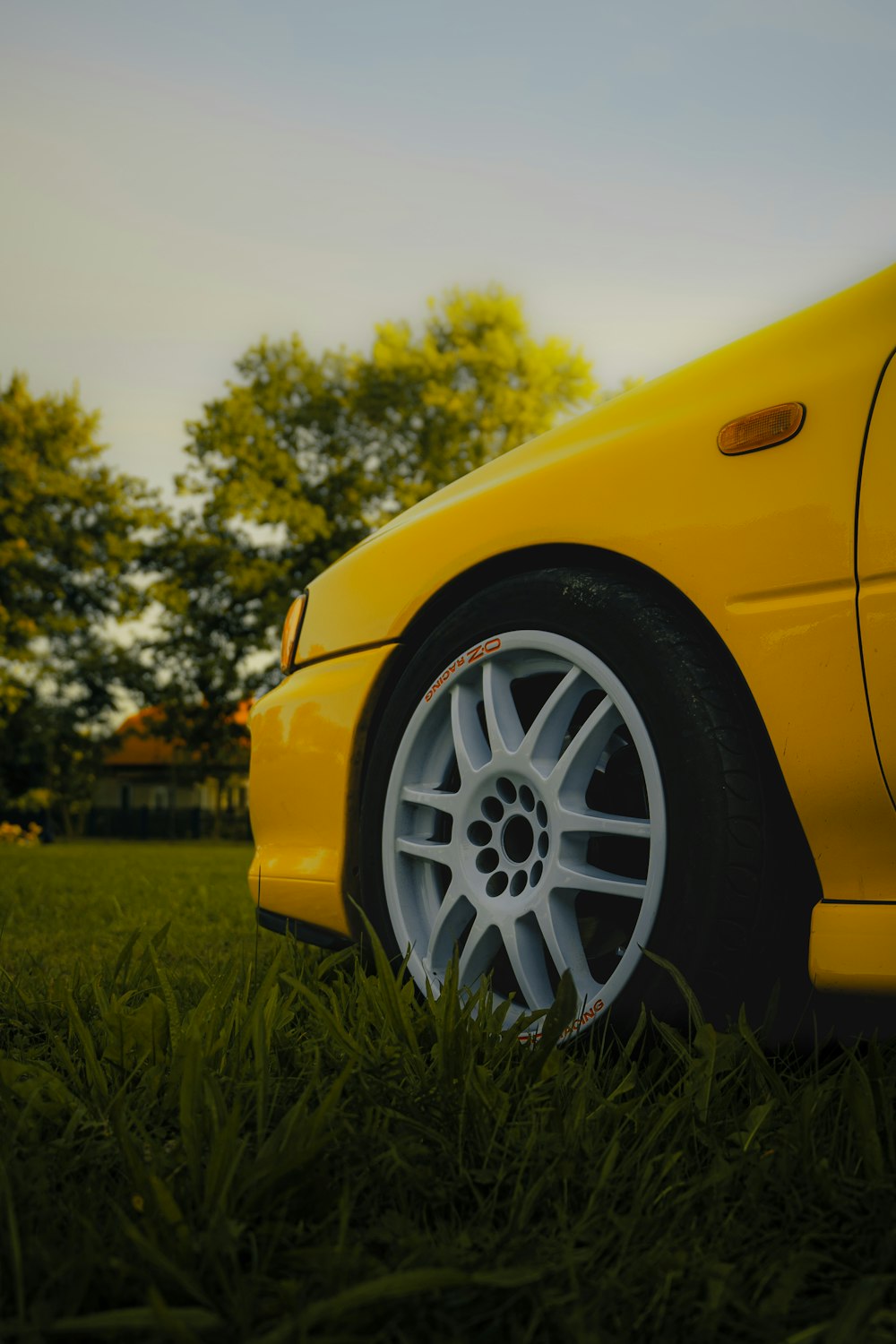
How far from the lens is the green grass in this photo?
1.05 meters

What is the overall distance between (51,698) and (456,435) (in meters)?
13.5

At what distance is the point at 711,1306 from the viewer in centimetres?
105

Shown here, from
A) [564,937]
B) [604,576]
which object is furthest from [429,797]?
[604,576]

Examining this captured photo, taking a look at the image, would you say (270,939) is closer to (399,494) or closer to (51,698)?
(399,494)

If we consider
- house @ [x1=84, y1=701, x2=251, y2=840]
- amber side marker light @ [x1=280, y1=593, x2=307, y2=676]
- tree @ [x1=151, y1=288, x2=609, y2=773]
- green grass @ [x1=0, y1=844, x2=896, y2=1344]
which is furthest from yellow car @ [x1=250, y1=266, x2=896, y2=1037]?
tree @ [x1=151, y1=288, x2=609, y2=773]

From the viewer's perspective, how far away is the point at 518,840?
2186mm

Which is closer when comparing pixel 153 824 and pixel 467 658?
pixel 467 658

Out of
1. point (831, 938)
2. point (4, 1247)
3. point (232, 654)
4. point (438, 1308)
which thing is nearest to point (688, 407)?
point (831, 938)

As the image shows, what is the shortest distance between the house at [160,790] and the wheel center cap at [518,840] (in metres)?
20.5

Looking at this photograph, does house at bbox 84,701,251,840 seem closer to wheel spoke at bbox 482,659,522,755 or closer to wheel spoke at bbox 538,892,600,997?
wheel spoke at bbox 482,659,522,755

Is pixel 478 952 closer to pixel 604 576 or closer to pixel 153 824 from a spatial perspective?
pixel 604 576

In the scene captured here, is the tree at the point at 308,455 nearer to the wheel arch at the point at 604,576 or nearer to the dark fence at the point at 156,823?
the dark fence at the point at 156,823

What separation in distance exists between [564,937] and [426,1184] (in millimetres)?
710

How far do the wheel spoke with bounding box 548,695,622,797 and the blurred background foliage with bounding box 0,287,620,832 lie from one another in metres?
24.5
